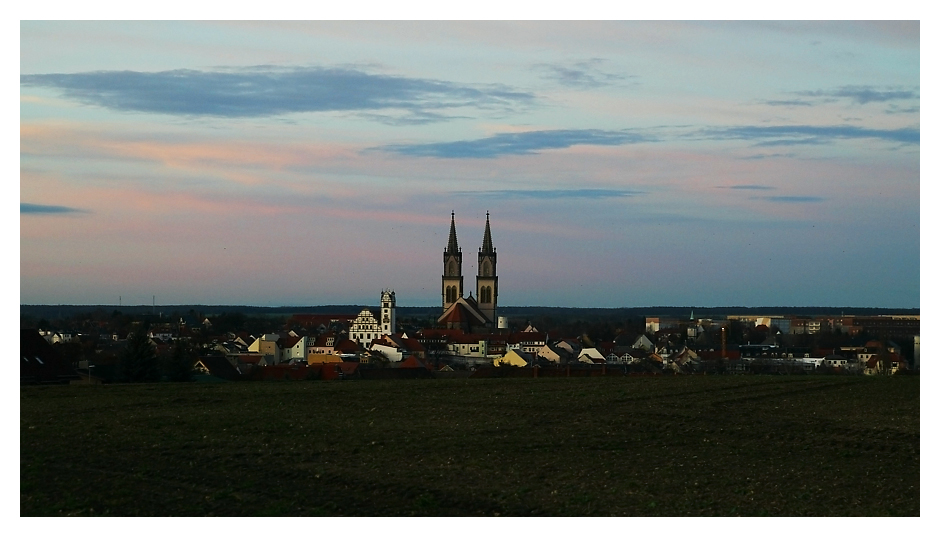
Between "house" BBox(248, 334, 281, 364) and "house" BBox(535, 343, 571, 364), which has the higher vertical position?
"house" BBox(248, 334, 281, 364)

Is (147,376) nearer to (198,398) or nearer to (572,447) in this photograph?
(198,398)

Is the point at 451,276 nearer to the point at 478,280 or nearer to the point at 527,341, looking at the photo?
the point at 478,280

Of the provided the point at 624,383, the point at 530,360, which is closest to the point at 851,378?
the point at 624,383

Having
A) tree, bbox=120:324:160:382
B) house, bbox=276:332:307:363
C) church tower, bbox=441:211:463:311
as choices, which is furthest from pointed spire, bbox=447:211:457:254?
tree, bbox=120:324:160:382

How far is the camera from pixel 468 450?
61.9ft

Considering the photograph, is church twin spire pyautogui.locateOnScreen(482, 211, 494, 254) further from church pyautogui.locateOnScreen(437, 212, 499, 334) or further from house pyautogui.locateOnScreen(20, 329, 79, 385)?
house pyautogui.locateOnScreen(20, 329, 79, 385)

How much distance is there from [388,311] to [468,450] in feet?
352

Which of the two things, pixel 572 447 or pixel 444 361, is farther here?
pixel 444 361

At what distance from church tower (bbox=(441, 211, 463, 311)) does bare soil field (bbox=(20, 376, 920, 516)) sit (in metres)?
116

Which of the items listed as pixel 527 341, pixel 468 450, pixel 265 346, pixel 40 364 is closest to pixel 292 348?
pixel 265 346

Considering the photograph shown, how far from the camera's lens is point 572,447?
63.5ft

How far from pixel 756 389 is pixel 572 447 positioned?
1056 centimetres

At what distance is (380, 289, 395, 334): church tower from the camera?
124250 millimetres

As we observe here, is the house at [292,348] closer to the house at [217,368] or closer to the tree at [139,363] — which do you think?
the house at [217,368]
